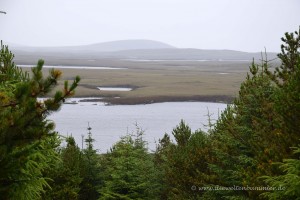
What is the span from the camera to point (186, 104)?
81375mm

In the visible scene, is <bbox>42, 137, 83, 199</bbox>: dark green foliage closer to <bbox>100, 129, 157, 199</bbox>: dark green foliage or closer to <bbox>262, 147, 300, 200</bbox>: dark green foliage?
<bbox>100, 129, 157, 199</bbox>: dark green foliage

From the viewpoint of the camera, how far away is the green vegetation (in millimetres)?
5816

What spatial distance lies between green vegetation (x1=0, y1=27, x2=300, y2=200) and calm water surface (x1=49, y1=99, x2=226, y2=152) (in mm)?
27398

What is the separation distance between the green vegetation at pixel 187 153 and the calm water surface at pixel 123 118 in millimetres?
27398

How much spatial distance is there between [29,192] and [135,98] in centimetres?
7362

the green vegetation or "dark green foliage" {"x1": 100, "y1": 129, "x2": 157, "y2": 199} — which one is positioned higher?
the green vegetation

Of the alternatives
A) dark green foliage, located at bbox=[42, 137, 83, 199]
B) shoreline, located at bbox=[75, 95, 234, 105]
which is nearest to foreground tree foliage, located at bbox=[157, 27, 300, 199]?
dark green foliage, located at bbox=[42, 137, 83, 199]

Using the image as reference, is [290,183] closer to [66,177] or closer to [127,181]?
[127,181]

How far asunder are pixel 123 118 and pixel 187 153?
152 feet

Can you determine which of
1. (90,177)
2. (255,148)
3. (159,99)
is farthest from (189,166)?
(159,99)

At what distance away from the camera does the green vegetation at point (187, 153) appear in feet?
19.1

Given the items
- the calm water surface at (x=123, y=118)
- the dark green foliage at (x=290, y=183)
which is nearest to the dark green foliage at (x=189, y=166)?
the dark green foliage at (x=290, y=183)

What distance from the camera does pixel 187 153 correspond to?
18.5 metres

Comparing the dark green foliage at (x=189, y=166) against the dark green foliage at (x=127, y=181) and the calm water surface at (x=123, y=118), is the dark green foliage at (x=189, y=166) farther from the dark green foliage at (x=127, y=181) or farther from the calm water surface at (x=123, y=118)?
the calm water surface at (x=123, y=118)
